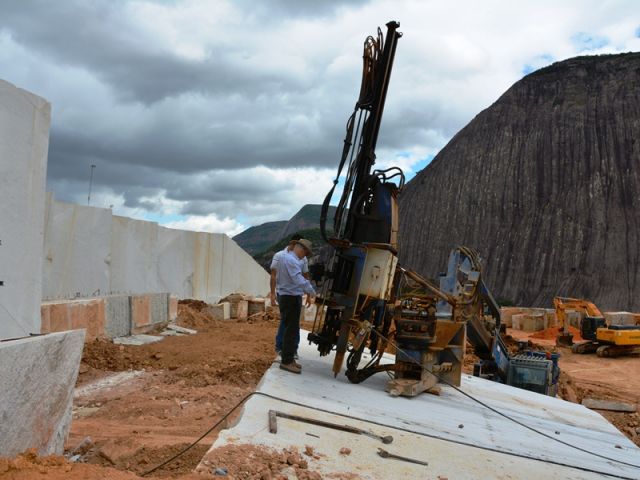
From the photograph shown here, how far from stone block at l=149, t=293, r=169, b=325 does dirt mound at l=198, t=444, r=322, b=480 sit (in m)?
9.33

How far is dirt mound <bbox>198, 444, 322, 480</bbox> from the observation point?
11.2 ft

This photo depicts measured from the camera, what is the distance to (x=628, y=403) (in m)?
12.6

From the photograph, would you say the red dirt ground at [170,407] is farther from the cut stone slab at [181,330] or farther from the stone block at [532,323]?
the stone block at [532,323]

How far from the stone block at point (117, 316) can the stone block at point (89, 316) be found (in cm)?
22

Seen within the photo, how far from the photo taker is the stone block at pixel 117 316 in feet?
35.3

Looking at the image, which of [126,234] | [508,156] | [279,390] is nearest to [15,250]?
[279,390]

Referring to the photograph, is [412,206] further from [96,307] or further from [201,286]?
[96,307]

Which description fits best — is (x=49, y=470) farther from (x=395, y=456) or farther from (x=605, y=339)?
(x=605, y=339)

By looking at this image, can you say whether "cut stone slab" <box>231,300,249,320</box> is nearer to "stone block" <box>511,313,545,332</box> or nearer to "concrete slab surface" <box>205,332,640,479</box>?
"concrete slab surface" <box>205,332,640,479</box>

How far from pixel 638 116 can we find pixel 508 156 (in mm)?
9858

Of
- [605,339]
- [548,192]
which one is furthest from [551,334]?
[548,192]

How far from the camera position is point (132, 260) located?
15.2 metres

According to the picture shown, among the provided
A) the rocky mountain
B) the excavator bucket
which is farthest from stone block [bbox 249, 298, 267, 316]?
the rocky mountain

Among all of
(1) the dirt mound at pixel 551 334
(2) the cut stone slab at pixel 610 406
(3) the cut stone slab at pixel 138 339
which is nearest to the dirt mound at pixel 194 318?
(3) the cut stone slab at pixel 138 339
